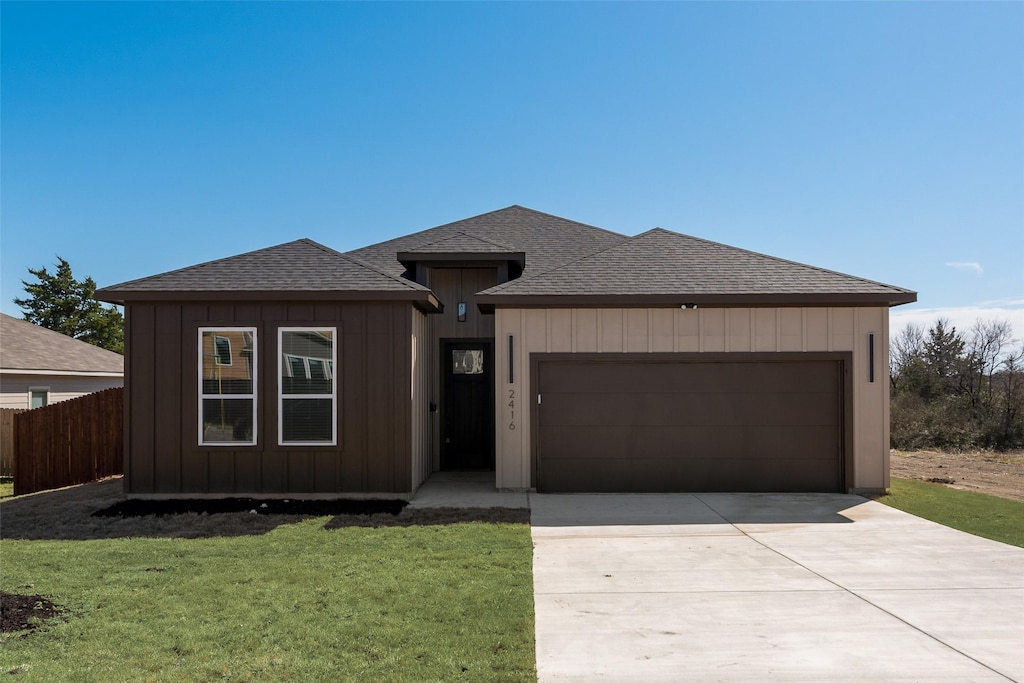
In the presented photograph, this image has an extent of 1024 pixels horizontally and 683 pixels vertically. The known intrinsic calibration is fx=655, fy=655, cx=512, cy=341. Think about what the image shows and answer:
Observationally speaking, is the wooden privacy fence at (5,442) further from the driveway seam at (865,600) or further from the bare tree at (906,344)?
the bare tree at (906,344)

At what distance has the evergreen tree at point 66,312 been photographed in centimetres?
3275

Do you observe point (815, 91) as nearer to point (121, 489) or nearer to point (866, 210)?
point (866, 210)

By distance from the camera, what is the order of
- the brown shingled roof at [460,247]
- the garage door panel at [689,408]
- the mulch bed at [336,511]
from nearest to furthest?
the mulch bed at [336,511] < the garage door panel at [689,408] < the brown shingled roof at [460,247]

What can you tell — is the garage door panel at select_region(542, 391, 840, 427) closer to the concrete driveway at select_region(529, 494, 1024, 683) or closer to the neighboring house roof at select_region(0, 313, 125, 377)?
Answer: the concrete driveway at select_region(529, 494, 1024, 683)

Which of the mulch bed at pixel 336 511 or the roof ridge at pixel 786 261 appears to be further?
the roof ridge at pixel 786 261

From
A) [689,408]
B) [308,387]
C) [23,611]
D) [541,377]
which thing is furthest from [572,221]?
[23,611]

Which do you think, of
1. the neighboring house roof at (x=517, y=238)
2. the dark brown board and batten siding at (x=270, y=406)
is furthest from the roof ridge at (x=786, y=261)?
the dark brown board and batten siding at (x=270, y=406)

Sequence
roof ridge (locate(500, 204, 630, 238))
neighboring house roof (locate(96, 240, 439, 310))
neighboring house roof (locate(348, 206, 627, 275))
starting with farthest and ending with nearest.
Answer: roof ridge (locate(500, 204, 630, 238)) → neighboring house roof (locate(348, 206, 627, 275)) → neighboring house roof (locate(96, 240, 439, 310))

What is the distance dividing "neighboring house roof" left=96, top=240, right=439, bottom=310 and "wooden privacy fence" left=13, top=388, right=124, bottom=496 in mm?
3341

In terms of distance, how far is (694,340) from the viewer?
9.15m

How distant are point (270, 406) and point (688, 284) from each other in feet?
19.4

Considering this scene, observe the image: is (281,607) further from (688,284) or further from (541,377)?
(688,284)

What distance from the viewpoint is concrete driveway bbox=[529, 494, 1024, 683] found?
11.9 feet

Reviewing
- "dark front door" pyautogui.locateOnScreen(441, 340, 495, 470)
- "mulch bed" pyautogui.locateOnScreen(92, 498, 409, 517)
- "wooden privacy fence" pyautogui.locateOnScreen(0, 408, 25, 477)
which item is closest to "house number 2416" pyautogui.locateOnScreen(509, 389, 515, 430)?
"mulch bed" pyautogui.locateOnScreen(92, 498, 409, 517)
